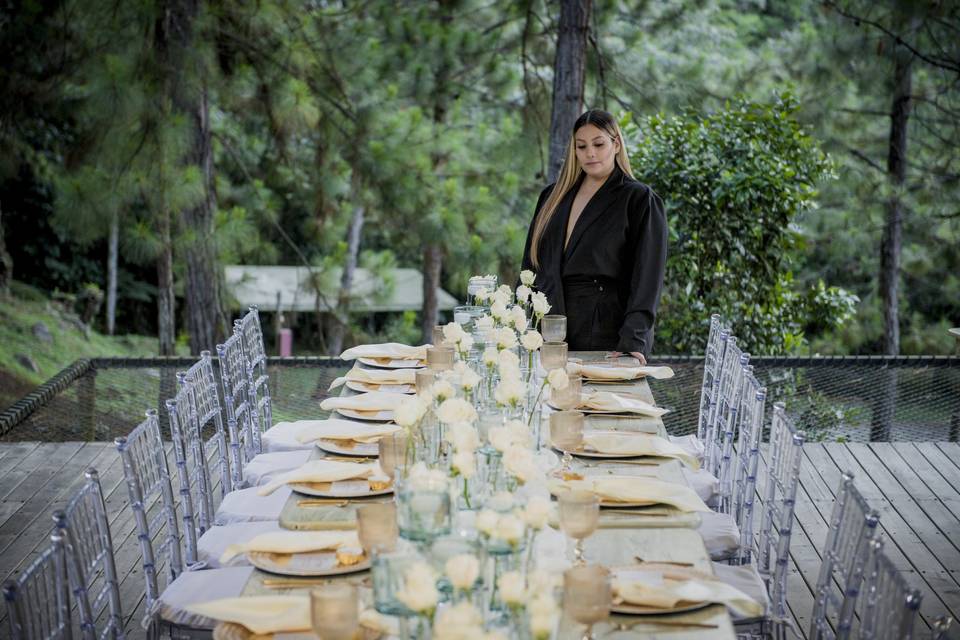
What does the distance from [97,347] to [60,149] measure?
2118mm

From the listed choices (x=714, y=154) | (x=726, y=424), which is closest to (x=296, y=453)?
(x=726, y=424)

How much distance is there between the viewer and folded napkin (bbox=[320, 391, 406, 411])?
119 inches

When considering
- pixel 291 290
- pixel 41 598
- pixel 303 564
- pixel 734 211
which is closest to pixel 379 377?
pixel 303 564

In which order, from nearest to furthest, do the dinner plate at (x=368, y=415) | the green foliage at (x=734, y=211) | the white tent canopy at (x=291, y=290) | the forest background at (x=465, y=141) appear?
1. the dinner plate at (x=368, y=415)
2. the green foliage at (x=734, y=211)
3. the forest background at (x=465, y=141)
4. the white tent canopy at (x=291, y=290)

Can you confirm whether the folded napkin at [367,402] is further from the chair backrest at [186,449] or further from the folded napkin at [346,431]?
the chair backrest at [186,449]

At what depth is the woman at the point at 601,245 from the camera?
12.3 ft

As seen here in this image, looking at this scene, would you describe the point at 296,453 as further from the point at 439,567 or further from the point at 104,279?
the point at 104,279

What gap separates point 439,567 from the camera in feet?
5.45

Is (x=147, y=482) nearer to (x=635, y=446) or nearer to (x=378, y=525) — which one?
(x=378, y=525)

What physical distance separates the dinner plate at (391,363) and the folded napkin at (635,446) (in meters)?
1.01

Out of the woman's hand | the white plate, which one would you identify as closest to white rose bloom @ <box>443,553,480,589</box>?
the white plate

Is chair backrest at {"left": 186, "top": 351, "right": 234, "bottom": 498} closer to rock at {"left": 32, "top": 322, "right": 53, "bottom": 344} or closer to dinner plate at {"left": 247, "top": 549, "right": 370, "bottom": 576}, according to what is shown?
dinner plate at {"left": 247, "top": 549, "right": 370, "bottom": 576}

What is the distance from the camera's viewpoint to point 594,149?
3.75 metres

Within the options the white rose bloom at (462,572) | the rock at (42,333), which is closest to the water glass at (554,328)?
the white rose bloom at (462,572)
